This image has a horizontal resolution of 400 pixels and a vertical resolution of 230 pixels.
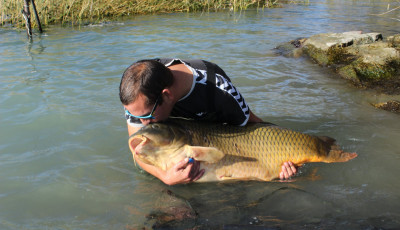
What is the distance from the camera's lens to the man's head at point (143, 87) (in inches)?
98.6

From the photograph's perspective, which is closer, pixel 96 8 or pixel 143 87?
pixel 143 87

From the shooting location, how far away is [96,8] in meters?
13.3

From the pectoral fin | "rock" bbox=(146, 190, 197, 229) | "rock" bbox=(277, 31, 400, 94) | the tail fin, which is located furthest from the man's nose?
"rock" bbox=(277, 31, 400, 94)

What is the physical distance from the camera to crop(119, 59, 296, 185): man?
2537 mm

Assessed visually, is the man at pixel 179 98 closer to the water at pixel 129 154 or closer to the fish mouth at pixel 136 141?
the fish mouth at pixel 136 141

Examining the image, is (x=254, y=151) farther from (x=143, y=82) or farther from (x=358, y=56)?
(x=358, y=56)

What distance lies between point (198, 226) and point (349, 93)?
4.01 m

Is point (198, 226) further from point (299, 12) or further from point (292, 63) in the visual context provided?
point (299, 12)

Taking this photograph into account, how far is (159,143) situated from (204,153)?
0.35 m

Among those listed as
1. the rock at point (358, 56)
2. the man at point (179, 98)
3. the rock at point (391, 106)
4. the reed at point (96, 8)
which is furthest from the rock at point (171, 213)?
the reed at point (96, 8)

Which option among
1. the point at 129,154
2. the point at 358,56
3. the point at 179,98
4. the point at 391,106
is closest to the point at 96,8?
the point at 358,56

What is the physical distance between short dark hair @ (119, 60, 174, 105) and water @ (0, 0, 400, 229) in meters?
0.97

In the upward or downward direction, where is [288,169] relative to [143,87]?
downward

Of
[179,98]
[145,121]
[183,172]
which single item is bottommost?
[183,172]
